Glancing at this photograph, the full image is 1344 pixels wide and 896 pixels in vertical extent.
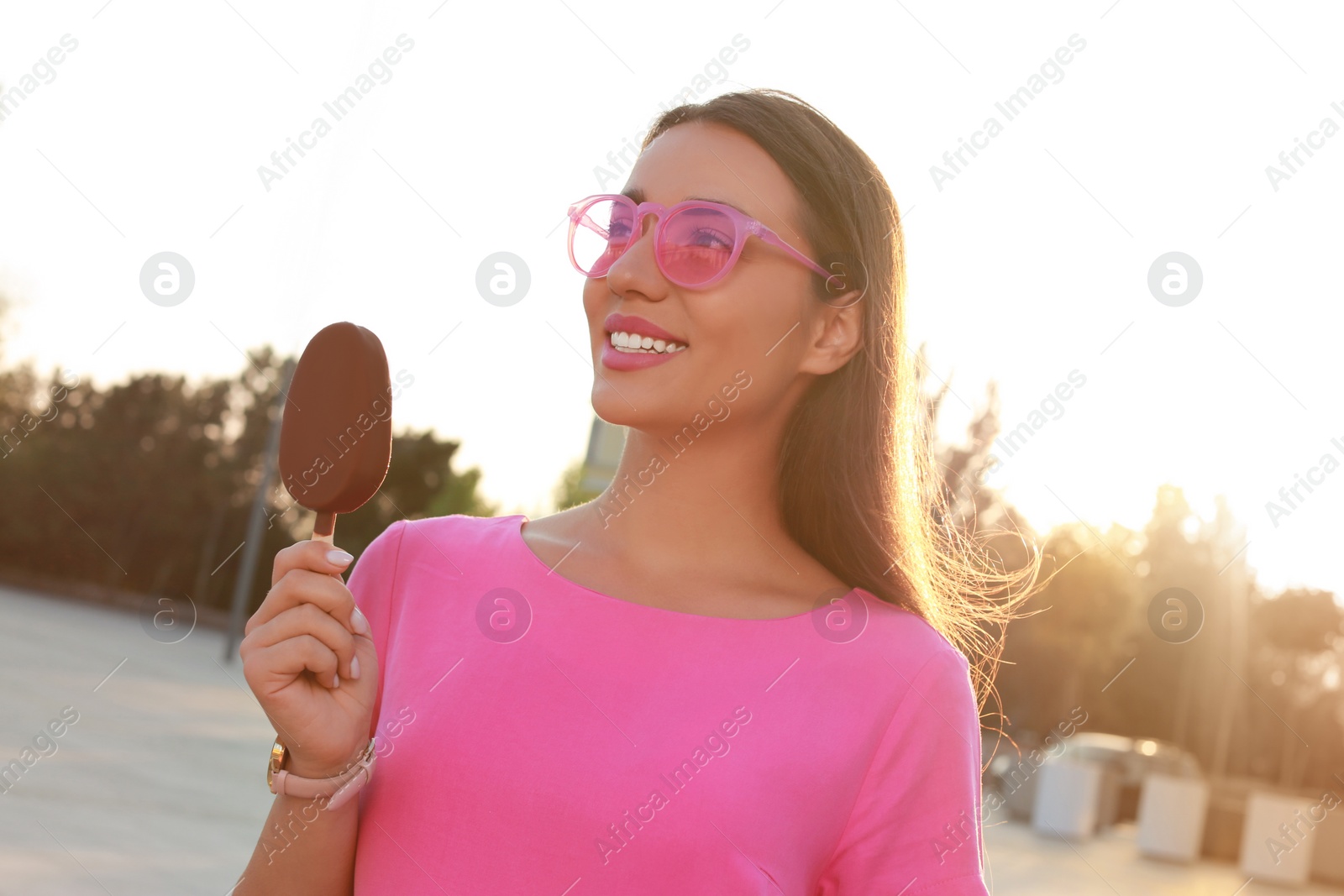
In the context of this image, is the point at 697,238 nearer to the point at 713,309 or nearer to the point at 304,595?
the point at 713,309

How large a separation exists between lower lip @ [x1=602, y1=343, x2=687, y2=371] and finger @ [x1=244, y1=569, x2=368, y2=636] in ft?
2.02

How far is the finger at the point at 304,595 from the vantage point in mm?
1634

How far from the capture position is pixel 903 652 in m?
2.00

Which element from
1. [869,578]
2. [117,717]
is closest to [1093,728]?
[117,717]

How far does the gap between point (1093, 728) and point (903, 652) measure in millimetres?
36998

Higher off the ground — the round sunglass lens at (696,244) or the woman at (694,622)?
the round sunglass lens at (696,244)

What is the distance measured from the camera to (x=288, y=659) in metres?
1.62

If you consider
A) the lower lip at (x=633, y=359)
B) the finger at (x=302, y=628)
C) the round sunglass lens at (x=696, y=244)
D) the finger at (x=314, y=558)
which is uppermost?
the round sunglass lens at (x=696, y=244)

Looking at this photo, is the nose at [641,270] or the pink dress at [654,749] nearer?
the pink dress at [654,749]

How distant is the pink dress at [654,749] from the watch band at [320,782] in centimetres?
9

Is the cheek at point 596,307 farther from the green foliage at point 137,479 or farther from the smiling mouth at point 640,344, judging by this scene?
the green foliage at point 137,479

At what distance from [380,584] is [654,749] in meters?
0.60
